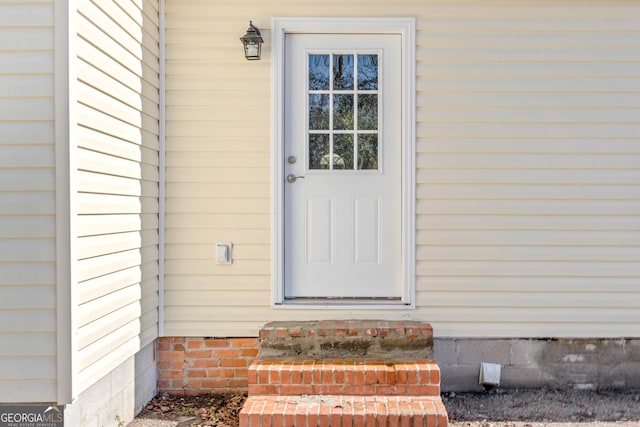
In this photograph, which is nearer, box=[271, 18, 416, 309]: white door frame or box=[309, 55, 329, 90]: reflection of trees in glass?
box=[271, 18, 416, 309]: white door frame

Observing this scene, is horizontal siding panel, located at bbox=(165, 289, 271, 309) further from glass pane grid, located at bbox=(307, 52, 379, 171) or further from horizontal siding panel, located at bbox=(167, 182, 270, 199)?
glass pane grid, located at bbox=(307, 52, 379, 171)

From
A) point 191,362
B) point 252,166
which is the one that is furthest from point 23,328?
point 252,166

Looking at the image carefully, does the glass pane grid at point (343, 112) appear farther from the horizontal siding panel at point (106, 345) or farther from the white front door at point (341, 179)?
the horizontal siding panel at point (106, 345)

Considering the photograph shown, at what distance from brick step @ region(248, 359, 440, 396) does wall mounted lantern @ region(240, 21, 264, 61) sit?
1946 millimetres

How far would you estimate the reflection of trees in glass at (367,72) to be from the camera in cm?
374

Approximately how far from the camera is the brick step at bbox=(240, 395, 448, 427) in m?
2.91

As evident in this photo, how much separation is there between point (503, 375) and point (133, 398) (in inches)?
92.0

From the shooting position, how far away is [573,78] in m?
3.62

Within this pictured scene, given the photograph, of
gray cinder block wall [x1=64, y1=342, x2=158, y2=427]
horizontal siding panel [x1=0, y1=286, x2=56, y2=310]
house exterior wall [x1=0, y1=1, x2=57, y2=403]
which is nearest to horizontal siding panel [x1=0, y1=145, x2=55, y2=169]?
house exterior wall [x1=0, y1=1, x2=57, y2=403]

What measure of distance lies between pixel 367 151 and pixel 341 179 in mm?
259

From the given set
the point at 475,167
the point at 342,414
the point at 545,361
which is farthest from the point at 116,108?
the point at 545,361

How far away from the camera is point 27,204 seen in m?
2.45

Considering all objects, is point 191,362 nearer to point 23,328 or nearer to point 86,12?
point 23,328

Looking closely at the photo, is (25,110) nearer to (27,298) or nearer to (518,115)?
(27,298)
